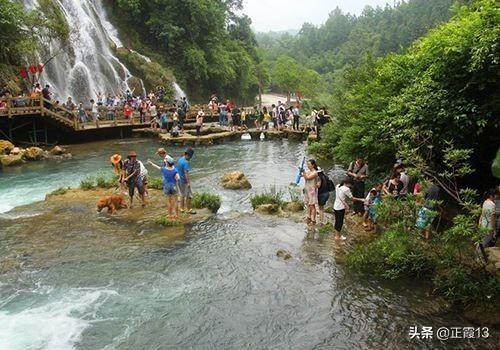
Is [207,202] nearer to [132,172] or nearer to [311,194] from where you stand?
[132,172]

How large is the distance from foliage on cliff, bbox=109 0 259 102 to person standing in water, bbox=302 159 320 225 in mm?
33973

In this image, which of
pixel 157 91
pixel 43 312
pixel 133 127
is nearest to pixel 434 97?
pixel 43 312

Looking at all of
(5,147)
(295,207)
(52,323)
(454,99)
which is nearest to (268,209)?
(295,207)

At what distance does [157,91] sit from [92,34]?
6233 mm

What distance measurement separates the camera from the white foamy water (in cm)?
672

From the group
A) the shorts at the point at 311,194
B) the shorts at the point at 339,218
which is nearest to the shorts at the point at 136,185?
the shorts at the point at 311,194

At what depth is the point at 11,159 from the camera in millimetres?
20406

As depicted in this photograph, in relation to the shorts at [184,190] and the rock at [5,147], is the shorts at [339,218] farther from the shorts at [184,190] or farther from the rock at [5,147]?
the rock at [5,147]

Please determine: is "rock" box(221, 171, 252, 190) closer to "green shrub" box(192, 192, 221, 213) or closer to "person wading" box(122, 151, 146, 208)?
"green shrub" box(192, 192, 221, 213)

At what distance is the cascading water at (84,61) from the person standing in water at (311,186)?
22.8m

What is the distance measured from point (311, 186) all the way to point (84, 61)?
25.7 metres

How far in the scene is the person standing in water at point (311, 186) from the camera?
11.2m

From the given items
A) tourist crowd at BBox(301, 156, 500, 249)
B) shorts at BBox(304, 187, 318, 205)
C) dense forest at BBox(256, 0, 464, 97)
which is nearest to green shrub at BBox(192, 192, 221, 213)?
tourist crowd at BBox(301, 156, 500, 249)

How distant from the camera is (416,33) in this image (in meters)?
95.2
